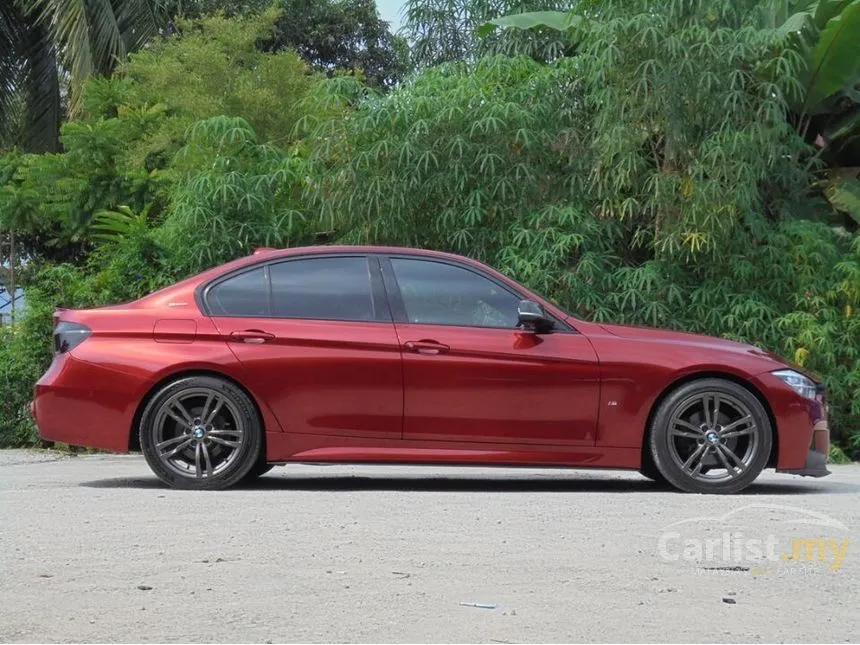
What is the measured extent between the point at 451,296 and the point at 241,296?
4.19ft

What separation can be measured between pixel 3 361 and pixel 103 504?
558 centimetres

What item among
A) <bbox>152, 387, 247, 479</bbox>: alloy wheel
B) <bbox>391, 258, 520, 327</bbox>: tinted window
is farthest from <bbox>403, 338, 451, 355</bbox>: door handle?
<bbox>152, 387, 247, 479</bbox>: alloy wheel

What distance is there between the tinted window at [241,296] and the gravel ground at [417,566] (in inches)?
43.2

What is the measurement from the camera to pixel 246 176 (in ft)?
43.7

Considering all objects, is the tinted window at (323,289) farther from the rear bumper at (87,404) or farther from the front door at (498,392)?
the rear bumper at (87,404)

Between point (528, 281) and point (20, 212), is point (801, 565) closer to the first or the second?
point (528, 281)

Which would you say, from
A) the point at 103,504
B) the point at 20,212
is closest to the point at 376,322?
the point at 103,504

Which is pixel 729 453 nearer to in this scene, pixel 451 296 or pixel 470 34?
pixel 451 296

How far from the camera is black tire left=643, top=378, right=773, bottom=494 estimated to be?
828 cm

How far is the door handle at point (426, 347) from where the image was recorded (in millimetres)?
8320

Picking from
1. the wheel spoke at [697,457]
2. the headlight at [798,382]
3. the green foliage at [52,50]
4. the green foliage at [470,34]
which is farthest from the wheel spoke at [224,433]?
the green foliage at [52,50]

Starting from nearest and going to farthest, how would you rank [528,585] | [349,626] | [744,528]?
[349,626], [528,585], [744,528]

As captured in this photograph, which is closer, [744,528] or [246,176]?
[744,528]

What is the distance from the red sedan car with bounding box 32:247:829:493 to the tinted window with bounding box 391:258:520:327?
0.06 m
